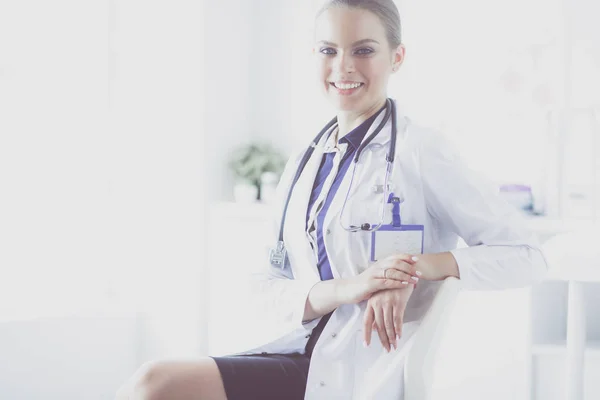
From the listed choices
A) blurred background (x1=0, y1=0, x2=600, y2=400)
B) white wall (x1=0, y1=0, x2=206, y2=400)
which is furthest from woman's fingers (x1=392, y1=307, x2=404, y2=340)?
white wall (x1=0, y1=0, x2=206, y2=400)

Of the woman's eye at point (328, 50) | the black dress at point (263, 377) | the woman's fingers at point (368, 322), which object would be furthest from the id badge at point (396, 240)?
the woman's eye at point (328, 50)

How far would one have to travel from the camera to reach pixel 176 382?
3.74 feet

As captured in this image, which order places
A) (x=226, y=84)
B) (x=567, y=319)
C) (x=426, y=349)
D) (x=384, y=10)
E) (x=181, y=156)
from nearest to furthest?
1. (x=426, y=349)
2. (x=384, y=10)
3. (x=567, y=319)
4. (x=181, y=156)
5. (x=226, y=84)

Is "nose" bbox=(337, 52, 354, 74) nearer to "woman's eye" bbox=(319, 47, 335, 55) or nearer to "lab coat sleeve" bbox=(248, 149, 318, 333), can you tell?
"woman's eye" bbox=(319, 47, 335, 55)

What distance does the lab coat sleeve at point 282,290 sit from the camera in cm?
126

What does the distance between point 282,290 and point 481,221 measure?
397 mm

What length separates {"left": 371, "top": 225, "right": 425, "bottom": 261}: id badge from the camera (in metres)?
1.18

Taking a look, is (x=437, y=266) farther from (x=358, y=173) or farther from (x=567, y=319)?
(x=567, y=319)

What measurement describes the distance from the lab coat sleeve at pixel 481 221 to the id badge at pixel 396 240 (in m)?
0.07

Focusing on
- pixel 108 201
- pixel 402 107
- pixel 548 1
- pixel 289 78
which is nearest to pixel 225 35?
pixel 289 78

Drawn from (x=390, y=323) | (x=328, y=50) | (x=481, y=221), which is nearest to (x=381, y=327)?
(x=390, y=323)

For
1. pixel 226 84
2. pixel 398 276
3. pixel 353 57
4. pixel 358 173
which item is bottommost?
pixel 398 276

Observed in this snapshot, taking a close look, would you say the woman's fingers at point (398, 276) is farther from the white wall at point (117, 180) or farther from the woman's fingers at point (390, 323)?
the white wall at point (117, 180)

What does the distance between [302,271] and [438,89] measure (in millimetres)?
1784
